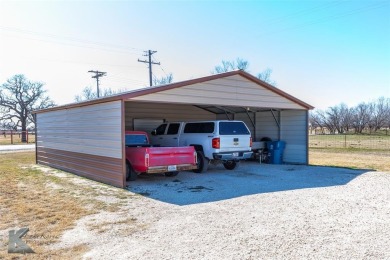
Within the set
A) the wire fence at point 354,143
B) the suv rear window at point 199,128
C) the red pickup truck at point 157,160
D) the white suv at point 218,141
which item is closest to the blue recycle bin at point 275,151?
the white suv at point 218,141

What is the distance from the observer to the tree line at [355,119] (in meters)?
54.5

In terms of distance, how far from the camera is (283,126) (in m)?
16.1

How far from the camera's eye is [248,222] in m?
6.02

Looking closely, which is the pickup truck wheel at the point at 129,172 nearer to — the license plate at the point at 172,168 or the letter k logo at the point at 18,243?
the license plate at the point at 172,168

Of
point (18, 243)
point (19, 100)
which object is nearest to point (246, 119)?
point (18, 243)

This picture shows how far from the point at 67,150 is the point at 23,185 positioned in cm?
360

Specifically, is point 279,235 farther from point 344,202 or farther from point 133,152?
point 133,152

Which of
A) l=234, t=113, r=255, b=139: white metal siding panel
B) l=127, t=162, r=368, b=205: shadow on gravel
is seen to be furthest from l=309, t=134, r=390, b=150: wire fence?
l=127, t=162, r=368, b=205: shadow on gravel

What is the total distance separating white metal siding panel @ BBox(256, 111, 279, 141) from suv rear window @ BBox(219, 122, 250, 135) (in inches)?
169

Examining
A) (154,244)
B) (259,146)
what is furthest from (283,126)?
(154,244)

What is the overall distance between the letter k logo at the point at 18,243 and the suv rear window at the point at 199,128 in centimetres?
761

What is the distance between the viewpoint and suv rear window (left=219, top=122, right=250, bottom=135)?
12132mm

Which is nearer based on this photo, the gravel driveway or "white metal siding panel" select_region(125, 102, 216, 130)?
the gravel driveway

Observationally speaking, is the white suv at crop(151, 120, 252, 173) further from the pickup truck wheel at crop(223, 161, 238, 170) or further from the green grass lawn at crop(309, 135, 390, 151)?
the green grass lawn at crop(309, 135, 390, 151)
